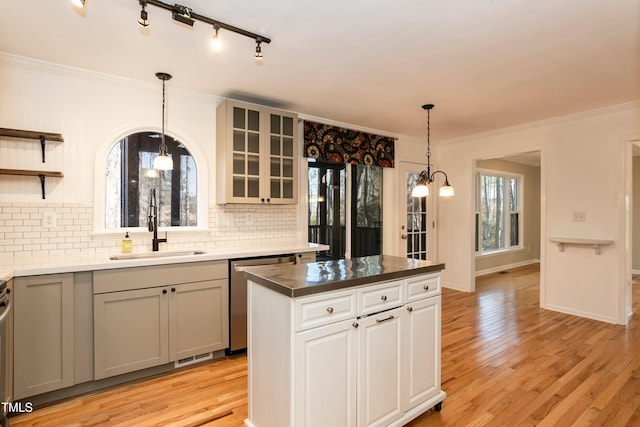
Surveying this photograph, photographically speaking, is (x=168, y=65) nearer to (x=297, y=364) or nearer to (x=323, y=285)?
(x=323, y=285)

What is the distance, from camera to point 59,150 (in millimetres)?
2797

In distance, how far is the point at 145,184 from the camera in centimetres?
322

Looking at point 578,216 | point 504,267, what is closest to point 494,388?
point 578,216

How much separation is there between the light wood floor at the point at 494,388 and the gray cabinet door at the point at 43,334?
0.71 feet

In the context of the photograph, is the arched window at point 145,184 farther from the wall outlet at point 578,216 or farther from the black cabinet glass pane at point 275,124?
the wall outlet at point 578,216

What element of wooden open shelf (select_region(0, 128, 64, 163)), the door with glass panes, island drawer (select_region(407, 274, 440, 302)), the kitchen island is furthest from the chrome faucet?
the door with glass panes

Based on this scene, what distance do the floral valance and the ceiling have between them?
55 cm

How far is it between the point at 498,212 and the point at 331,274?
22.2ft

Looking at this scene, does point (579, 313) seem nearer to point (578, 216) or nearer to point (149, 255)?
point (578, 216)

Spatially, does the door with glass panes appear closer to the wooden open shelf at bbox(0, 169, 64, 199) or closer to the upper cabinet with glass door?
the upper cabinet with glass door

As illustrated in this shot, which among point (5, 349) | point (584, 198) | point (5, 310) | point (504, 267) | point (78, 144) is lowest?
point (504, 267)

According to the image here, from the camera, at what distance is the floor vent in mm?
2842

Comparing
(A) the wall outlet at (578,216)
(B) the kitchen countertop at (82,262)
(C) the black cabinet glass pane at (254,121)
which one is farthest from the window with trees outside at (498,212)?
(B) the kitchen countertop at (82,262)

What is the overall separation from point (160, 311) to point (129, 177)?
1320 millimetres
